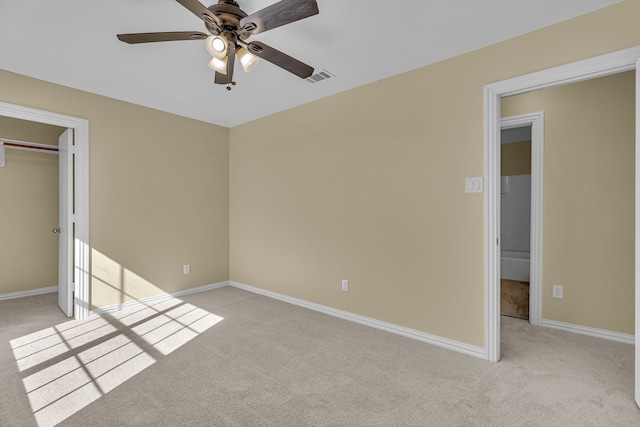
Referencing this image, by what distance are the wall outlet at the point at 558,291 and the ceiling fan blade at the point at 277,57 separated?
3082mm

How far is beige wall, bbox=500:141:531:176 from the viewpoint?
4652 mm

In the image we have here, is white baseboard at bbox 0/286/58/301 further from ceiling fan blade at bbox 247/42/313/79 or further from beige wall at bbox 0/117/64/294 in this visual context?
ceiling fan blade at bbox 247/42/313/79

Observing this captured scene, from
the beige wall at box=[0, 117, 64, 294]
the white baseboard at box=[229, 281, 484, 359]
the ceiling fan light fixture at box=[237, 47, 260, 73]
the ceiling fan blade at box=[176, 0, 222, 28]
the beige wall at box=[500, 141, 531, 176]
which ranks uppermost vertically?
the ceiling fan blade at box=[176, 0, 222, 28]

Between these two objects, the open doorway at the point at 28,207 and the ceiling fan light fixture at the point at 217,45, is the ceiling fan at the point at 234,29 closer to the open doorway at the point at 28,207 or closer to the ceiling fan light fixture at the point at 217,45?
the ceiling fan light fixture at the point at 217,45

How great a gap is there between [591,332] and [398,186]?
2202 millimetres

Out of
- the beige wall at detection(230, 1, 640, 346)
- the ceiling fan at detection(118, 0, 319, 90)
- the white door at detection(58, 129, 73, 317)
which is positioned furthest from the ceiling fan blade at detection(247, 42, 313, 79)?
the white door at detection(58, 129, 73, 317)

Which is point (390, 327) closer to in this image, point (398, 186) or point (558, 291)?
point (398, 186)

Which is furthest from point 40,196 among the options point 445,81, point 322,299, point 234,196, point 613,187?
point 613,187

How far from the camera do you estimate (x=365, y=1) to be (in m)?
1.95

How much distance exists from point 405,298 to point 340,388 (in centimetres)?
115

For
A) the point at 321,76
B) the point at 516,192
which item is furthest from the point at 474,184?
the point at 516,192

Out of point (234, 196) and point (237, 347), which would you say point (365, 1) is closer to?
point (237, 347)

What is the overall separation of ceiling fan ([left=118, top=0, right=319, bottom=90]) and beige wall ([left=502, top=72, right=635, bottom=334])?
8.66ft

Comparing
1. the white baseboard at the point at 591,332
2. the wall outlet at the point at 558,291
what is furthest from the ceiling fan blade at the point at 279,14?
the white baseboard at the point at 591,332
